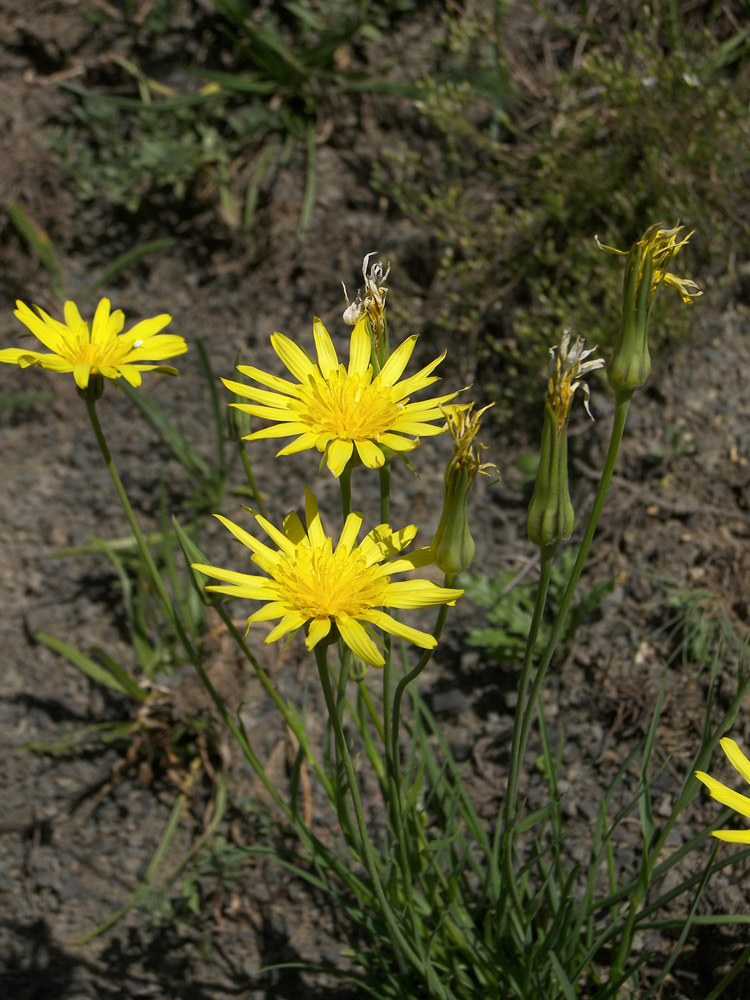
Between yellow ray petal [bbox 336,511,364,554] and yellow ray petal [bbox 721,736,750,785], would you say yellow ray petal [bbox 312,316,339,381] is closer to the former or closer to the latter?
yellow ray petal [bbox 336,511,364,554]

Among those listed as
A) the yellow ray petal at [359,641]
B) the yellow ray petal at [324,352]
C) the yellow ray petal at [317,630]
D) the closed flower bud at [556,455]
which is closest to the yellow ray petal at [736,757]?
the closed flower bud at [556,455]

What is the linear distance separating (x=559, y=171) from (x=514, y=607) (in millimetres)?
2107

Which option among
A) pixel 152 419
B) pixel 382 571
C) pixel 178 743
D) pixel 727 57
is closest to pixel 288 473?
pixel 152 419

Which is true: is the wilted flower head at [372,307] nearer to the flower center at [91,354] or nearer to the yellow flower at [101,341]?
the yellow flower at [101,341]

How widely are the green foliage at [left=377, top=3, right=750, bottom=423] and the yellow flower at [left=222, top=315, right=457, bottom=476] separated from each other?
1.62 meters

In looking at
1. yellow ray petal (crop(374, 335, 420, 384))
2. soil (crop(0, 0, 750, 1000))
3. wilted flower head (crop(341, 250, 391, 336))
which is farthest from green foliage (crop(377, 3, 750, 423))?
wilted flower head (crop(341, 250, 391, 336))

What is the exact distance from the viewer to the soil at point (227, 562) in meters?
2.79

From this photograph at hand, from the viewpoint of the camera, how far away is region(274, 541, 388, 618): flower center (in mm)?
1689

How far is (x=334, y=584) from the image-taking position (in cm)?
172

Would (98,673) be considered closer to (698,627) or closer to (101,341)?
(101,341)

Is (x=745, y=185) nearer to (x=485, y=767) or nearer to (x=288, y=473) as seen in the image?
(x=288, y=473)

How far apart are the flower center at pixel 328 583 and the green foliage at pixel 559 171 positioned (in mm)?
1877

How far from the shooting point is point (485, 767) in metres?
2.93

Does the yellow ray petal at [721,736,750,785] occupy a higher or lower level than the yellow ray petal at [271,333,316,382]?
lower
